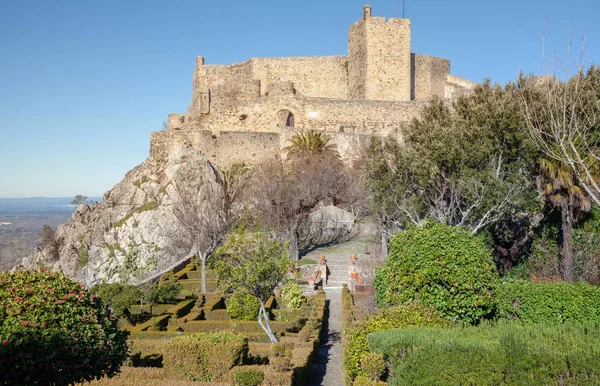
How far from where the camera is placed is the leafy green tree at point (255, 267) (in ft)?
52.0

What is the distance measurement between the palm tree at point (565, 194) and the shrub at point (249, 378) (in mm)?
13071

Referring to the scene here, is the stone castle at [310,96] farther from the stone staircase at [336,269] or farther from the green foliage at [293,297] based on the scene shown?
the green foliage at [293,297]

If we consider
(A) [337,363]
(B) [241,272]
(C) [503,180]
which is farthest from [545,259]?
(B) [241,272]

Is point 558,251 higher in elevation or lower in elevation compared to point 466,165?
lower

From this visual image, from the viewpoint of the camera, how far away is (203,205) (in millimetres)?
30422

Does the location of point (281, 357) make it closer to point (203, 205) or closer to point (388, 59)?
point (203, 205)

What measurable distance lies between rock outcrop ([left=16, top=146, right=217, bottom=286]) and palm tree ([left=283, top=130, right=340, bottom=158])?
16.9 ft

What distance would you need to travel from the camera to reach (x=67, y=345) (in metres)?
7.27

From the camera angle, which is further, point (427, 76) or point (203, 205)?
point (427, 76)

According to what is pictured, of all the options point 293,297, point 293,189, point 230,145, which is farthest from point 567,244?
point 230,145

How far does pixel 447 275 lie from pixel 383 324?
1.72 metres

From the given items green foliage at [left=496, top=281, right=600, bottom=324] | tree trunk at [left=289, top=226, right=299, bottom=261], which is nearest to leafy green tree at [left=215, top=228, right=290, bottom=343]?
green foliage at [left=496, top=281, right=600, bottom=324]

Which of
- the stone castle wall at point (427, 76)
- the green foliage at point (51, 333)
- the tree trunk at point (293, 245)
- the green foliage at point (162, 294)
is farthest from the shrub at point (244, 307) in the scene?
the stone castle wall at point (427, 76)

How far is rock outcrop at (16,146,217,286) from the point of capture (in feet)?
103
